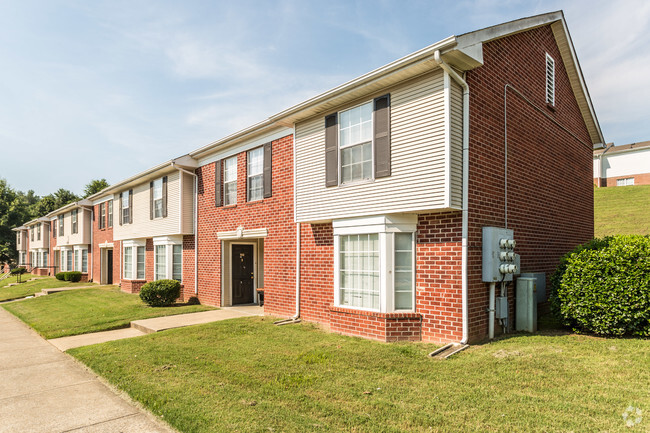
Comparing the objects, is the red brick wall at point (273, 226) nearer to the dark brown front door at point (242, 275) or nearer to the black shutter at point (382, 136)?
the dark brown front door at point (242, 275)

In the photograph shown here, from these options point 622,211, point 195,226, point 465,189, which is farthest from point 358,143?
point 622,211

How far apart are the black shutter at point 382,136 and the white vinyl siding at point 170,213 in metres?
9.61

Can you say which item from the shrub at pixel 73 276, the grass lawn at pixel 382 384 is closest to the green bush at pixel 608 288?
the grass lawn at pixel 382 384

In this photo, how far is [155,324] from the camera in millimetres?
10664

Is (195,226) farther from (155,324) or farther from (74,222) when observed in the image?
(74,222)

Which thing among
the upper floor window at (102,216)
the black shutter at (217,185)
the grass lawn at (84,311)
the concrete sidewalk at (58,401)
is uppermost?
the black shutter at (217,185)

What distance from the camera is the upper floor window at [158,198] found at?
1636 centimetres

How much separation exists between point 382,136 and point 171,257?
11.5m

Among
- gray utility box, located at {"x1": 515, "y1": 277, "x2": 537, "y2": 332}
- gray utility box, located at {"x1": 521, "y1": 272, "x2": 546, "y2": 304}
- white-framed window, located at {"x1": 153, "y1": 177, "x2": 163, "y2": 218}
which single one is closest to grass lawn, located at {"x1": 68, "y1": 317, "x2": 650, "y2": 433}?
gray utility box, located at {"x1": 515, "y1": 277, "x2": 537, "y2": 332}

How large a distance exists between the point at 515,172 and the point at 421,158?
2.80 metres

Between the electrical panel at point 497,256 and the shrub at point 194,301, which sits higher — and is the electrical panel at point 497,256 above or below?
above

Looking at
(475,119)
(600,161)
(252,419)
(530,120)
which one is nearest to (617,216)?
(600,161)

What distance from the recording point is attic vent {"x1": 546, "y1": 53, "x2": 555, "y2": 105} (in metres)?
10.6

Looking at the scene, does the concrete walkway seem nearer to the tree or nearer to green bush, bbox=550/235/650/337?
green bush, bbox=550/235/650/337
